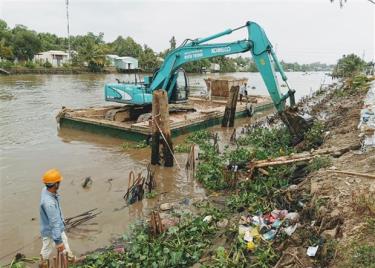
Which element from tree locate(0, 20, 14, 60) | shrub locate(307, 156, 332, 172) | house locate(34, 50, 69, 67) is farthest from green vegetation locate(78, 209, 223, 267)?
house locate(34, 50, 69, 67)

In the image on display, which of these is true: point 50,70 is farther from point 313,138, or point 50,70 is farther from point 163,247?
point 163,247

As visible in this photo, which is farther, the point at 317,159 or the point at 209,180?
the point at 209,180

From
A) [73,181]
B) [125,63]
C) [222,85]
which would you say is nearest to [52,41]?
[125,63]

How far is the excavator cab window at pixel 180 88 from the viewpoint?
14.8m

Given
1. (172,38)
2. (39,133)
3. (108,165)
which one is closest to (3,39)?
(172,38)

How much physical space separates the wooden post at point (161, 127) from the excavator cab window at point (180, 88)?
199 inches

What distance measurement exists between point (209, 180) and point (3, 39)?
A: 5870 cm

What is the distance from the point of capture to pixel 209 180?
8609mm

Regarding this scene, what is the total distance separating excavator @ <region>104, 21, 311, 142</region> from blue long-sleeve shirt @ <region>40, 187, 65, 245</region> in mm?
7461

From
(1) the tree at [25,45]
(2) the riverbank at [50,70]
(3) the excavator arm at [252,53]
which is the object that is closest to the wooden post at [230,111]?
(3) the excavator arm at [252,53]

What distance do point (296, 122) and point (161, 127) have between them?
392 cm

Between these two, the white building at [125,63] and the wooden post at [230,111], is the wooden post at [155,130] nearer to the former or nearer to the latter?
the wooden post at [230,111]

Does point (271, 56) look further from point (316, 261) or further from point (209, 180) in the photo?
point (316, 261)

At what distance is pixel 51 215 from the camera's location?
4.81m
